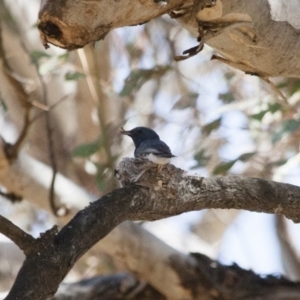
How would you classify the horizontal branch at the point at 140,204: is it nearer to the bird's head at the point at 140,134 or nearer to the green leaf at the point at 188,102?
the bird's head at the point at 140,134

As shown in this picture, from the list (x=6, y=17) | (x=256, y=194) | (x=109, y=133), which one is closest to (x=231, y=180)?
(x=256, y=194)

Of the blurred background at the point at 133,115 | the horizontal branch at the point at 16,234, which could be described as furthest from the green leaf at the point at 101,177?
the horizontal branch at the point at 16,234

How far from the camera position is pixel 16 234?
846 mm

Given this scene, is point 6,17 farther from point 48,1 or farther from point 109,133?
point 48,1

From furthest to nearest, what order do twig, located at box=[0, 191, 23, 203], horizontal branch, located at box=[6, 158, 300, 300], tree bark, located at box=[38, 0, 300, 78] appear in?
twig, located at box=[0, 191, 23, 203] → tree bark, located at box=[38, 0, 300, 78] → horizontal branch, located at box=[6, 158, 300, 300]

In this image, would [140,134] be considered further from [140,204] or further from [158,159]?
[140,204]

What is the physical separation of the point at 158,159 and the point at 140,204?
0.65ft

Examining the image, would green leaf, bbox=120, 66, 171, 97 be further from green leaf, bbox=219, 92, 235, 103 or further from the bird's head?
the bird's head

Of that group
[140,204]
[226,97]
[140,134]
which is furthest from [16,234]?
[226,97]

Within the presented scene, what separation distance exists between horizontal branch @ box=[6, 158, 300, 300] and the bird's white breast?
0.08ft

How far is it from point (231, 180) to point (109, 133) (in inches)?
63.1

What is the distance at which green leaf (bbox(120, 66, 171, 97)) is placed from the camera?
100 inches

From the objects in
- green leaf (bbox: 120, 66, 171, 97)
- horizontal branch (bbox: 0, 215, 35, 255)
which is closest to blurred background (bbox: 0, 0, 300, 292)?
green leaf (bbox: 120, 66, 171, 97)

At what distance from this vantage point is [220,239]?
152 inches
